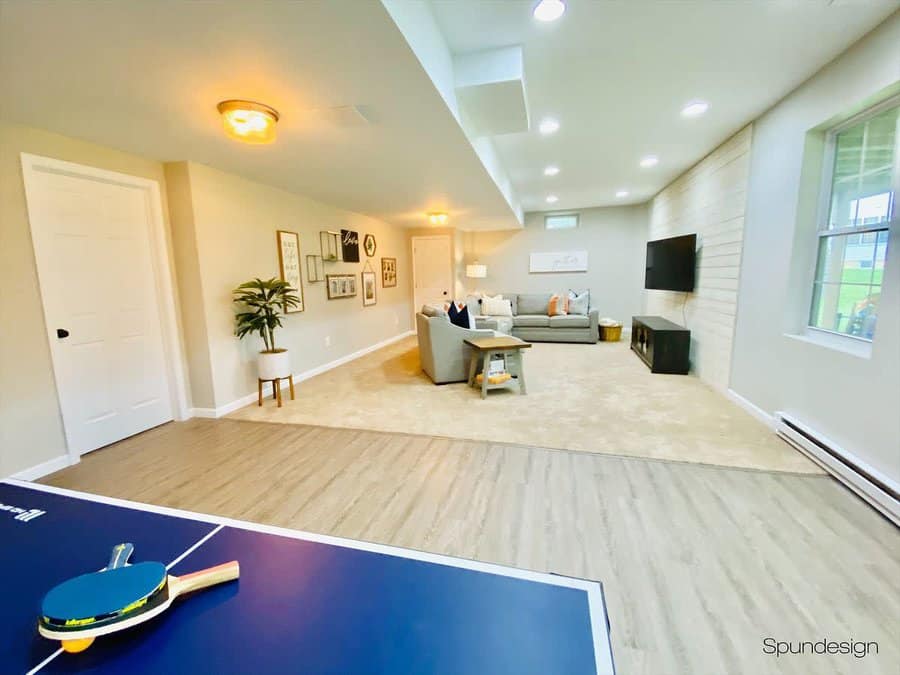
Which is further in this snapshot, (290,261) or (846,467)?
(290,261)

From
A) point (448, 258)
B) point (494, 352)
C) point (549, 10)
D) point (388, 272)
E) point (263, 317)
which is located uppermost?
point (549, 10)

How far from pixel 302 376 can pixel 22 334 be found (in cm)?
266

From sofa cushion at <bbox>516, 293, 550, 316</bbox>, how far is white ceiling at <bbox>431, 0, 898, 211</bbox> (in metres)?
3.90

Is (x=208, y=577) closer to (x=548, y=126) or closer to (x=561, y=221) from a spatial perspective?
(x=548, y=126)

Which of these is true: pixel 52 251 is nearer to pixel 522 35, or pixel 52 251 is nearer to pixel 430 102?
pixel 430 102

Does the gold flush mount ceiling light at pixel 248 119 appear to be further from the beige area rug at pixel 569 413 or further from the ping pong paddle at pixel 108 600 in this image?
the ping pong paddle at pixel 108 600

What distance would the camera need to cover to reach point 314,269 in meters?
5.21

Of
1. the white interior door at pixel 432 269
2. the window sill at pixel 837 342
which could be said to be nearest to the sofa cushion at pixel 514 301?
the white interior door at pixel 432 269

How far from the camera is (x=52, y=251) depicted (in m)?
2.79

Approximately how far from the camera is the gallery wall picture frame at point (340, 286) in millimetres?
5555

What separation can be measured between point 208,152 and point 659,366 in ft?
17.2

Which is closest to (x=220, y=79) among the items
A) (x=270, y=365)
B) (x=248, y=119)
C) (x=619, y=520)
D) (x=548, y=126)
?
(x=248, y=119)
